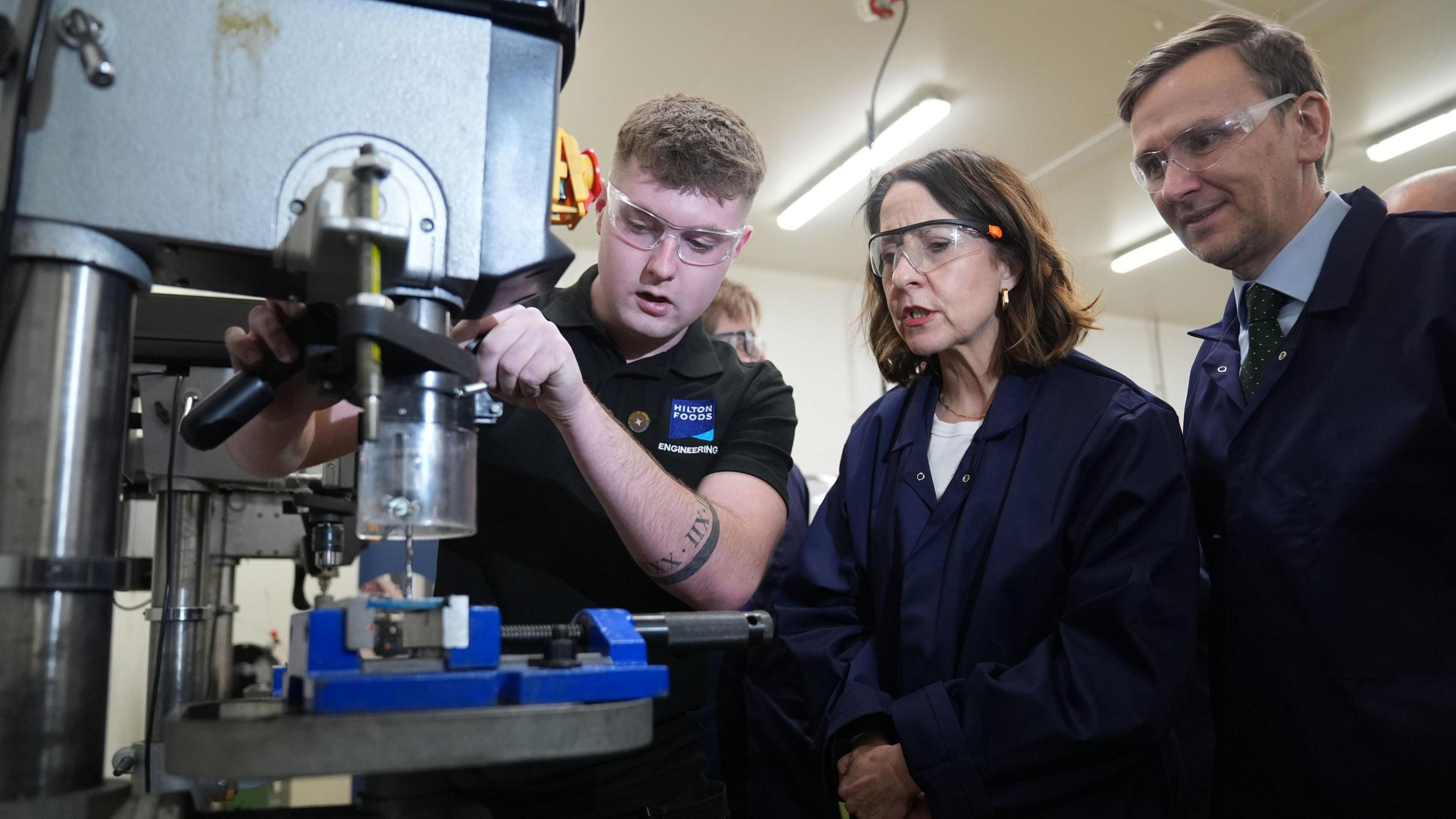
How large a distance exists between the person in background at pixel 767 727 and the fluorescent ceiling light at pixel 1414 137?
453 centimetres

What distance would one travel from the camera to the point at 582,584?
4.55ft

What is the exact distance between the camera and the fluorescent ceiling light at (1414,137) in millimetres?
4633

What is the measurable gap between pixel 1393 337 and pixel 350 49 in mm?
1355

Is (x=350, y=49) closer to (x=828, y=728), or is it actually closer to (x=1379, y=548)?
(x=828, y=728)

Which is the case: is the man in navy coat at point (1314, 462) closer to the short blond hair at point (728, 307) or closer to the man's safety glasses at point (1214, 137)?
the man's safety glasses at point (1214, 137)

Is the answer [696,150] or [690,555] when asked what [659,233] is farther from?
[690,555]

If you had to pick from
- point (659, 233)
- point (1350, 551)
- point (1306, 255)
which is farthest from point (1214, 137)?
point (659, 233)

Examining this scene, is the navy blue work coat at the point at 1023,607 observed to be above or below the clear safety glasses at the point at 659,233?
below

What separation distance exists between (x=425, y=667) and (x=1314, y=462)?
1199 millimetres

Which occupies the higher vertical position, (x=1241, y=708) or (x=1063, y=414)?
(x=1063, y=414)

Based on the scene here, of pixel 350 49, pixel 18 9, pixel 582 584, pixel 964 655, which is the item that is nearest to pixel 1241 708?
pixel 964 655

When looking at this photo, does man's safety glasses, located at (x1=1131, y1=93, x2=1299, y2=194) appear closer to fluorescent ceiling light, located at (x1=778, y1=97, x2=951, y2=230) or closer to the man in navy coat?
the man in navy coat

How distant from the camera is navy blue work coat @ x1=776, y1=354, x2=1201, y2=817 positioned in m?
1.16

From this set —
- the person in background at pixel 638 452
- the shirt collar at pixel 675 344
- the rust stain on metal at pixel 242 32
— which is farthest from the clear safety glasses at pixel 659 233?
the rust stain on metal at pixel 242 32
